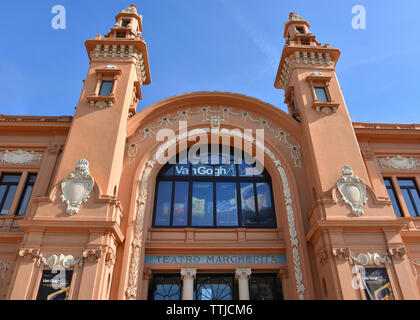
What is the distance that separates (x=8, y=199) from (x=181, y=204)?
815 cm

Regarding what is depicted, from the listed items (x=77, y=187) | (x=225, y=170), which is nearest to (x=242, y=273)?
(x=225, y=170)

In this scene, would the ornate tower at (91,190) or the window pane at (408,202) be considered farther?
the window pane at (408,202)

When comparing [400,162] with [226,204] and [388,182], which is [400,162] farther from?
[226,204]

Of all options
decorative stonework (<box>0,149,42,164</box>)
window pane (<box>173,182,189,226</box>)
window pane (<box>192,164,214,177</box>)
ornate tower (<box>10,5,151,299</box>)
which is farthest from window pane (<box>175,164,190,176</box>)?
decorative stonework (<box>0,149,42,164</box>)

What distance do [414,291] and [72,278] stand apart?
12.2 m

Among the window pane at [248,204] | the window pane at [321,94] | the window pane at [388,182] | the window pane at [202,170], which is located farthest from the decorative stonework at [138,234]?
the window pane at [388,182]

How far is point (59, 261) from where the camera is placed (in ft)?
38.7

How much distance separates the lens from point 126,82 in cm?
1706

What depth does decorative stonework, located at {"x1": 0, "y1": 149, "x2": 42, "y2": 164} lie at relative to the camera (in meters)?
16.3

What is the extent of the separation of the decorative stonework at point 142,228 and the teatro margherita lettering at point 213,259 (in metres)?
0.73

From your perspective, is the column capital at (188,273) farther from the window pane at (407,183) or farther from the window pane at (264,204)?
the window pane at (407,183)

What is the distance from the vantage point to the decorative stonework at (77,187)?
1288 cm

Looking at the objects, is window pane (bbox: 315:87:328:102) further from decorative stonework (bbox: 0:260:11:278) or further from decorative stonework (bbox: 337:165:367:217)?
decorative stonework (bbox: 0:260:11:278)
